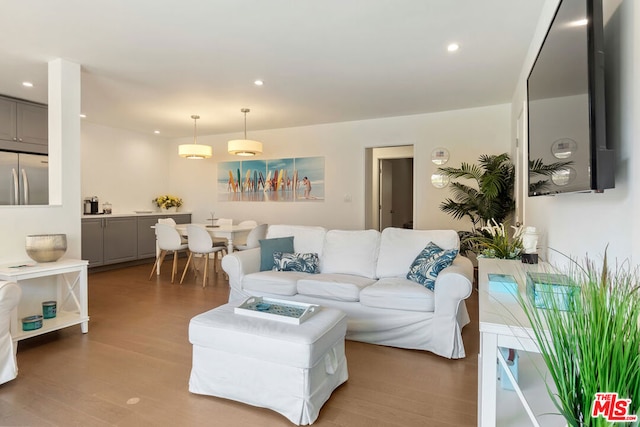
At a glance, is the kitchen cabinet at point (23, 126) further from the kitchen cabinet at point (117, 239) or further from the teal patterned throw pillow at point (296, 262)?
the teal patterned throw pillow at point (296, 262)

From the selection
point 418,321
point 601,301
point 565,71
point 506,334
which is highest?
point 565,71

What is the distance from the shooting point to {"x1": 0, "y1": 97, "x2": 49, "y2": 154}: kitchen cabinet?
4.41 m

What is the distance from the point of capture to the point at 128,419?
1.84 m

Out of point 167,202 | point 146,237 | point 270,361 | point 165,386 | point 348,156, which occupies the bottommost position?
point 165,386

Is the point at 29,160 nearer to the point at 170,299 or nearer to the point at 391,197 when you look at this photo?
the point at 170,299

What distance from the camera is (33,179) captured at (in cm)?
468

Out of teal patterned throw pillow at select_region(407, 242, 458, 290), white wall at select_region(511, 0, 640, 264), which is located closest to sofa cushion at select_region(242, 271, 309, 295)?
teal patterned throw pillow at select_region(407, 242, 458, 290)

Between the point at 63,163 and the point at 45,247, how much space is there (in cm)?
85

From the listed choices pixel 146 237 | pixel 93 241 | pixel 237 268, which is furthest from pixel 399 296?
pixel 146 237

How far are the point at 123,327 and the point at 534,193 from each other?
3492 millimetres

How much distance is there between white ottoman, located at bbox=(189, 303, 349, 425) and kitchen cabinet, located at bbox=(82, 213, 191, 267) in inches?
175

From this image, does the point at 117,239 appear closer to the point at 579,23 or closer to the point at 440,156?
the point at 440,156

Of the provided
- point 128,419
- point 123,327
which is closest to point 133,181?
point 123,327

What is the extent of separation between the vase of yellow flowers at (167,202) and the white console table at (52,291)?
4.09 meters
